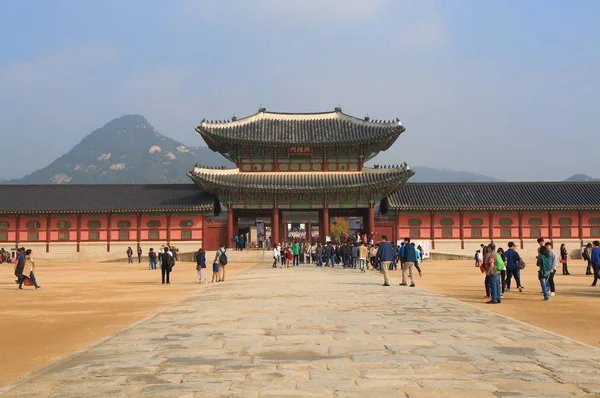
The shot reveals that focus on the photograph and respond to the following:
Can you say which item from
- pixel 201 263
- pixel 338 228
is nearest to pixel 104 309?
pixel 201 263

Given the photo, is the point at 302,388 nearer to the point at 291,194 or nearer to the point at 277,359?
the point at 277,359

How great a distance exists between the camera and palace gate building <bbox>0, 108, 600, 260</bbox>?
1826 inches

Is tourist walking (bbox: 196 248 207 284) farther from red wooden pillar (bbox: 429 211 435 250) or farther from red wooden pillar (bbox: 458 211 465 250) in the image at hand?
red wooden pillar (bbox: 458 211 465 250)

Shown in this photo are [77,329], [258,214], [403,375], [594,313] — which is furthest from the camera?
[258,214]

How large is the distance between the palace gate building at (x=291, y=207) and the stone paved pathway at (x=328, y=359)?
3347 cm

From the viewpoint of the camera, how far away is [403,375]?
676 cm

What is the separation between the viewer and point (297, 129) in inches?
1961

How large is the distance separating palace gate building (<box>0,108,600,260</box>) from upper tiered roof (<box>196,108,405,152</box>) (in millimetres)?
129

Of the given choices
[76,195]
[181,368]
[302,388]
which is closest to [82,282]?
[181,368]

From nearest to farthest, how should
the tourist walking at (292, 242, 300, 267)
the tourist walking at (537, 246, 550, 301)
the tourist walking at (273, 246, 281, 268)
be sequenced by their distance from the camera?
1. the tourist walking at (537, 246, 550, 301)
2. the tourist walking at (273, 246, 281, 268)
3. the tourist walking at (292, 242, 300, 267)

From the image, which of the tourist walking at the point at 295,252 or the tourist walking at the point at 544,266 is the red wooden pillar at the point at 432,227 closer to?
the tourist walking at the point at 295,252

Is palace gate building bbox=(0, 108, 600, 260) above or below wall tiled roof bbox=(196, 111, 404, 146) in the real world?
below

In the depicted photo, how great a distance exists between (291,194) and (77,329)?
1358 inches

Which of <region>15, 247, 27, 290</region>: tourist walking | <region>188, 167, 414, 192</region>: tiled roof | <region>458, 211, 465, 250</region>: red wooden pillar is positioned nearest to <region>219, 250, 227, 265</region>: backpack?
<region>15, 247, 27, 290</region>: tourist walking
